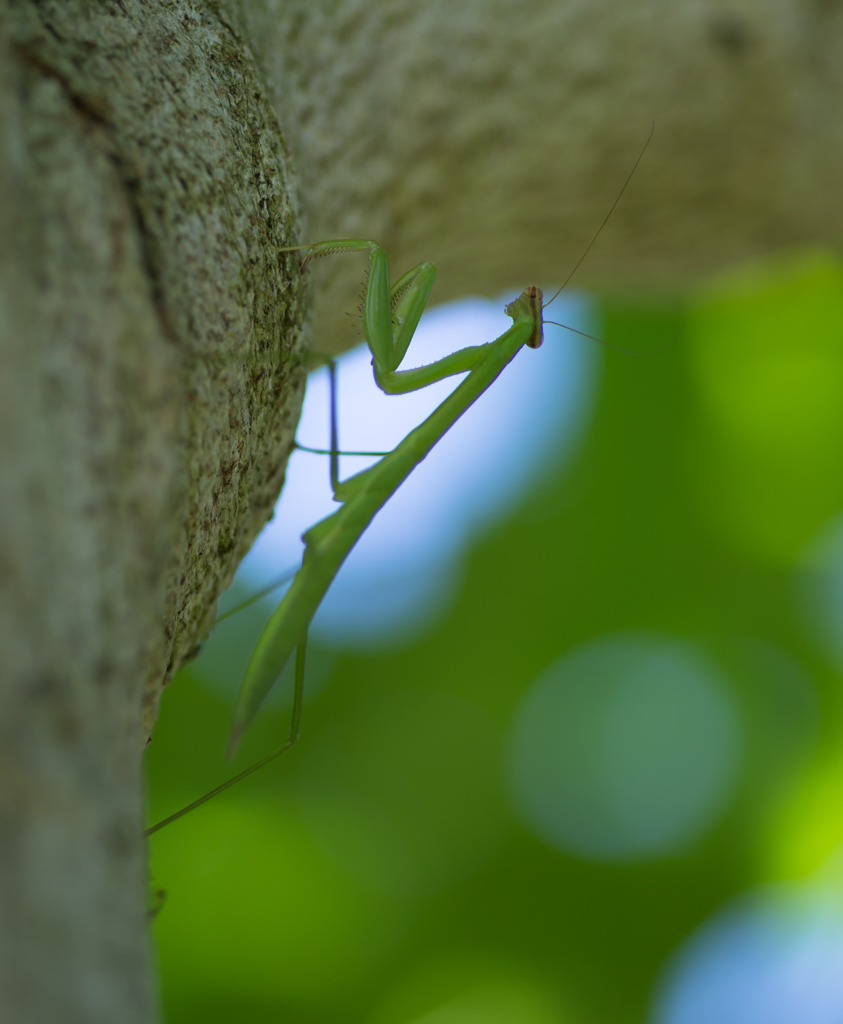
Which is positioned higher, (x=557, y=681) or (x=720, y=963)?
(x=557, y=681)

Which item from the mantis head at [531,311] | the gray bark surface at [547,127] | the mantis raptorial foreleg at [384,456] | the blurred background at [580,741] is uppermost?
the gray bark surface at [547,127]

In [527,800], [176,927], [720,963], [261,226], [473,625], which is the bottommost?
[720,963]

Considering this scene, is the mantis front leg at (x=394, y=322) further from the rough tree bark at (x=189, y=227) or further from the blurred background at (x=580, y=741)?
the blurred background at (x=580, y=741)

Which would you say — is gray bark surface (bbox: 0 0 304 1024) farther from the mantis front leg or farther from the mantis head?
the mantis head

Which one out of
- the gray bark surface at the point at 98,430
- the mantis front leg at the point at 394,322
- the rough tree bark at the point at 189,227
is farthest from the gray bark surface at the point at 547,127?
the gray bark surface at the point at 98,430

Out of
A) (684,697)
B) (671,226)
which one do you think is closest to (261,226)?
(671,226)

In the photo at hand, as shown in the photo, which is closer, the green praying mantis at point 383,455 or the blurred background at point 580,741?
the green praying mantis at point 383,455

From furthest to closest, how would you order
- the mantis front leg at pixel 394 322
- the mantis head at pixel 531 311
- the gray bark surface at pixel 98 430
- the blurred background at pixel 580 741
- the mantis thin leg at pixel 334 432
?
the blurred background at pixel 580 741
the mantis head at pixel 531 311
the mantis thin leg at pixel 334 432
the mantis front leg at pixel 394 322
the gray bark surface at pixel 98 430

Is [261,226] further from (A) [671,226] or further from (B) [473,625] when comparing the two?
(B) [473,625]

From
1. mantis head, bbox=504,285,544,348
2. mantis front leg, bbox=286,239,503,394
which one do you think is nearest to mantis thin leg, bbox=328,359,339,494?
mantis front leg, bbox=286,239,503,394
